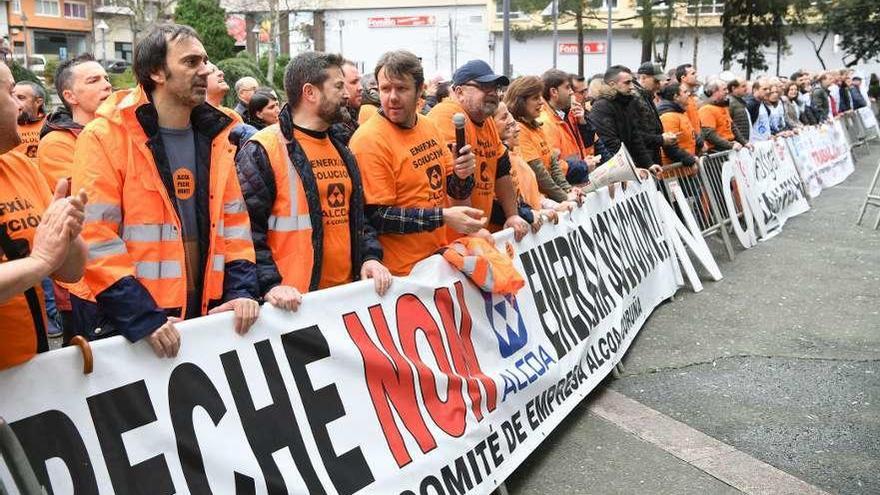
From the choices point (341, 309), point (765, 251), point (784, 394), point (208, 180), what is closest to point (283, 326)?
point (341, 309)

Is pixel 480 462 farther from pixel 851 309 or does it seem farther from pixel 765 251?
pixel 765 251

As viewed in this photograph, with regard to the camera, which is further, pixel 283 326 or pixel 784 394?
pixel 784 394

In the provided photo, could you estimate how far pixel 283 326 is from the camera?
332cm

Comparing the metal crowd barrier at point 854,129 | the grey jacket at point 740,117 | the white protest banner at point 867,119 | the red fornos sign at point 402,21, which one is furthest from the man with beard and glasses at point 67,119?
the red fornos sign at point 402,21

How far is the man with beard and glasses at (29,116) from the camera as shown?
6.30 meters

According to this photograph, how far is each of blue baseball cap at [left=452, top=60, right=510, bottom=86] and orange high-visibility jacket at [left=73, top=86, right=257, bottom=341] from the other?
6.21 feet

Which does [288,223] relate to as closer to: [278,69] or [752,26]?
[278,69]

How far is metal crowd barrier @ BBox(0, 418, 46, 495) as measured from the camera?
2.30m

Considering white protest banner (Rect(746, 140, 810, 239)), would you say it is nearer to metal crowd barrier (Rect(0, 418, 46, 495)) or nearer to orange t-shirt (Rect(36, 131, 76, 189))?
orange t-shirt (Rect(36, 131, 76, 189))

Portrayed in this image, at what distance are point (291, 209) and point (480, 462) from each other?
145cm

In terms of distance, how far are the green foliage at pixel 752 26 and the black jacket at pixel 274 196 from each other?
136 feet

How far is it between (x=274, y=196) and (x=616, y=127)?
606cm

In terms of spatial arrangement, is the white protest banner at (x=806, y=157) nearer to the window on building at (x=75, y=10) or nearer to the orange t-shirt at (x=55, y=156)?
the orange t-shirt at (x=55, y=156)

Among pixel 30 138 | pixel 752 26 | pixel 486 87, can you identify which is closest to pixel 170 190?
pixel 486 87
